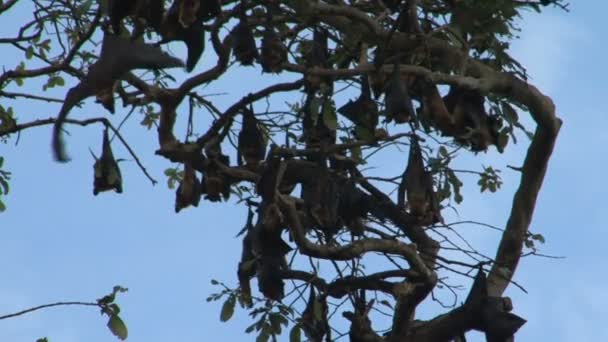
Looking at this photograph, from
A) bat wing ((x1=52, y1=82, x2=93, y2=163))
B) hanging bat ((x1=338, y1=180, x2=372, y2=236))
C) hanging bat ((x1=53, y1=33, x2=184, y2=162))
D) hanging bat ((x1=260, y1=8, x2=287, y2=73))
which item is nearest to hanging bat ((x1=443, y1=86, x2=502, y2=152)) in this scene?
hanging bat ((x1=338, y1=180, x2=372, y2=236))

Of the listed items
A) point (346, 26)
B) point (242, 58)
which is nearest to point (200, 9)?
point (242, 58)

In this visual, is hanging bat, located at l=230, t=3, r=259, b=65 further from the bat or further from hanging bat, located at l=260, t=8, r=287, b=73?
the bat

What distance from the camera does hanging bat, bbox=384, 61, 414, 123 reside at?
719 cm

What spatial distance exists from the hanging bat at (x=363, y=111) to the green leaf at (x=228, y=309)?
1431 mm

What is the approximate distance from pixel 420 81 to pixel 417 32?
1.46 ft

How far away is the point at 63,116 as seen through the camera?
15.2ft

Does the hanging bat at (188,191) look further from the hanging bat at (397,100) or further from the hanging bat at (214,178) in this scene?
the hanging bat at (397,100)

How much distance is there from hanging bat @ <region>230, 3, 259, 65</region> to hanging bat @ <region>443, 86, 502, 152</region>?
1193 mm

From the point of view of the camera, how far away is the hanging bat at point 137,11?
626 centimetres

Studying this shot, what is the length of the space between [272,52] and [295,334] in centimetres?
177

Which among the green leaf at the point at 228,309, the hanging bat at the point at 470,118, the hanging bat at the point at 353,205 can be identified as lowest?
the green leaf at the point at 228,309

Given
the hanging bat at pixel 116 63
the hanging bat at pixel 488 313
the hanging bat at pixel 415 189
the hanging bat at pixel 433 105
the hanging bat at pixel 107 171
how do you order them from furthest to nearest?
the hanging bat at pixel 107 171
the hanging bat at pixel 415 189
the hanging bat at pixel 433 105
the hanging bat at pixel 488 313
the hanging bat at pixel 116 63

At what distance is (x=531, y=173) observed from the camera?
300 inches

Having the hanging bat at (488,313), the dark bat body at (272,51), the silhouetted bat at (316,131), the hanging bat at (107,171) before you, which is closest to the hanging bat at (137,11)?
the dark bat body at (272,51)
